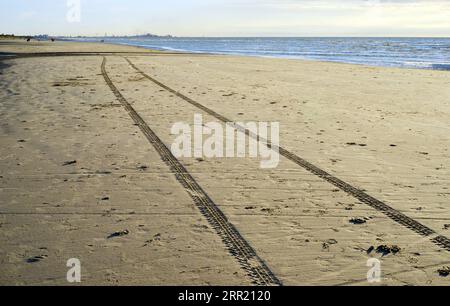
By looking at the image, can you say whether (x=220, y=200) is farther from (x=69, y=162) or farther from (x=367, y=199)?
(x=69, y=162)

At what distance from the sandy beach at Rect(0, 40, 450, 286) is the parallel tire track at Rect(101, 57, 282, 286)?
A: 0.02m

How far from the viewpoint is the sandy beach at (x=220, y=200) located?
376cm

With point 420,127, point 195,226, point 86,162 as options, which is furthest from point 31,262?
point 420,127

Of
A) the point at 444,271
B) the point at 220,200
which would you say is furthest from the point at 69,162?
the point at 444,271

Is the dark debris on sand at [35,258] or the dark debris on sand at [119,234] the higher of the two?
the dark debris on sand at [119,234]

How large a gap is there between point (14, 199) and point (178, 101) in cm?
738

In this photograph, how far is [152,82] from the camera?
16.6 m

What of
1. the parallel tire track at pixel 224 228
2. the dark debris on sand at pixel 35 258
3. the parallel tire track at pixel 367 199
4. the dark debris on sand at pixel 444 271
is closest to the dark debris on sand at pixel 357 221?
the parallel tire track at pixel 367 199

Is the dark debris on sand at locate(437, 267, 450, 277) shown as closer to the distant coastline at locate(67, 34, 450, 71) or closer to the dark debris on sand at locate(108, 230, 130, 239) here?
the dark debris on sand at locate(108, 230, 130, 239)

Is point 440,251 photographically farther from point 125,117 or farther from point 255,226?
point 125,117

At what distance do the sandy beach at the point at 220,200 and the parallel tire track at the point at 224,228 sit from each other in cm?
2

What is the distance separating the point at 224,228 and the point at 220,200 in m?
0.81

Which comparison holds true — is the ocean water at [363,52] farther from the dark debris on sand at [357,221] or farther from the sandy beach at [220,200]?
the dark debris on sand at [357,221]
